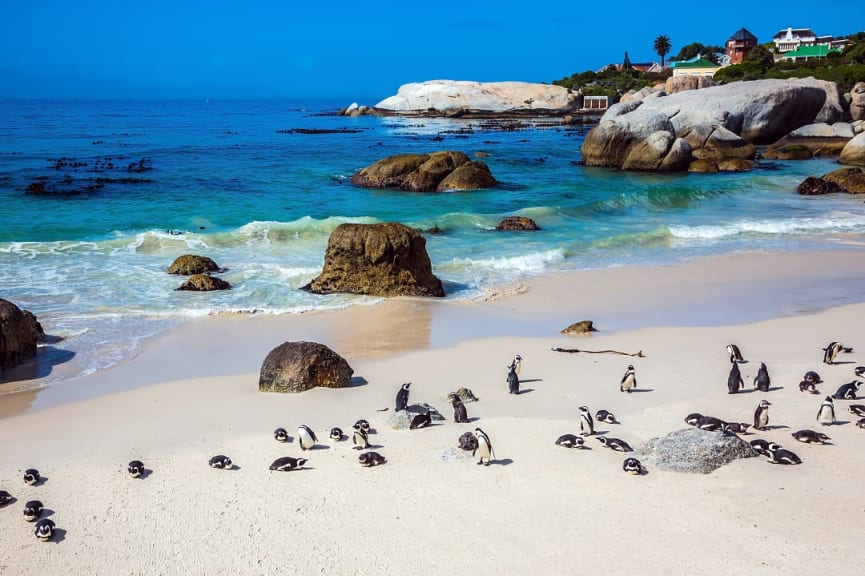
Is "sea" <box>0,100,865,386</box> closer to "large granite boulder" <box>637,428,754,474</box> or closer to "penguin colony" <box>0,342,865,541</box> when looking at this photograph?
"penguin colony" <box>0,342,865,541</box>

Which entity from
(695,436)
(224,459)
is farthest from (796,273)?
(224,459)

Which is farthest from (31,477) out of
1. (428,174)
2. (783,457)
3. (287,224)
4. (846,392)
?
(428,174)

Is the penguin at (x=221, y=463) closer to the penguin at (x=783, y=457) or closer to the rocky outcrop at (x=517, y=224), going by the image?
the penguin at (x=783, y=457)

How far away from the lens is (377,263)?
640 inches

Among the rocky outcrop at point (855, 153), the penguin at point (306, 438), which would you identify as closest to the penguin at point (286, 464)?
the penguin at point (306, 438)

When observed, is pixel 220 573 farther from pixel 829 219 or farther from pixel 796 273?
pixel 829 219

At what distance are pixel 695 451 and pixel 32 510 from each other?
6562 millimetres

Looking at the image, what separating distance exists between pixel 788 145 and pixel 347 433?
139 feet

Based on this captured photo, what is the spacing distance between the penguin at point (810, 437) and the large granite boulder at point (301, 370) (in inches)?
227

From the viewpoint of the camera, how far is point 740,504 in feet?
24.3

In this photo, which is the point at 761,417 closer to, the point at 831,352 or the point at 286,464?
the point at 831,352

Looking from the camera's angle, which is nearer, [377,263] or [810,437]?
[810,437]

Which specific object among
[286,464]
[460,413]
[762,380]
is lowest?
[286,464]

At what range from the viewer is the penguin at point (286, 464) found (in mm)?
8273
